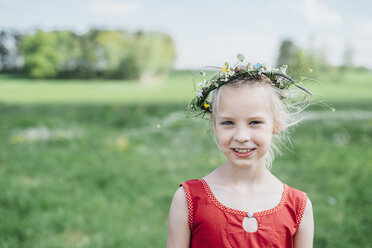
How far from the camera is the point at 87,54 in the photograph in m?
49.7

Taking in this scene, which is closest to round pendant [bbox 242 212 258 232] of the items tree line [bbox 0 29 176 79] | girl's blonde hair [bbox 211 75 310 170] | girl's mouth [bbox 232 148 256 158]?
girl's mouth [bbox 232 148 256 158]

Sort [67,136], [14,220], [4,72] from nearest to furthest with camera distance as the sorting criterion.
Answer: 1. [14,220]
2. [67,136]
3. [4,72]

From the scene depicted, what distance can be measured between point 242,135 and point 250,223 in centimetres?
45

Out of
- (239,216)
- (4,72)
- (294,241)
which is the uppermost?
(239,216)

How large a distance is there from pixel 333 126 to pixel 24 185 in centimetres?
764

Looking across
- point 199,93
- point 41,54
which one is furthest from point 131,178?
point 41,54

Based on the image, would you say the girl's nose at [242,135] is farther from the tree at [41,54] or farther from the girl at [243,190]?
the tree at [41,54]

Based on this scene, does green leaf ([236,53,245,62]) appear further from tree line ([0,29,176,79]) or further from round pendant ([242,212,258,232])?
tree line ([0,29,176,79])

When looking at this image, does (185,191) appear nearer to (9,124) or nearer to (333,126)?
(333,126)

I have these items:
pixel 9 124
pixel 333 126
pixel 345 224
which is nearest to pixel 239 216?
pixel 345 224

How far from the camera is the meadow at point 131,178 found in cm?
443

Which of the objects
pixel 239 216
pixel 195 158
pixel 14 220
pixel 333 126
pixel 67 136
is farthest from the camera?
pixel 333 126

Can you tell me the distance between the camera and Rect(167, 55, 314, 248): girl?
1.95 m

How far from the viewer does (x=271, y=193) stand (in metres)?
2.07
